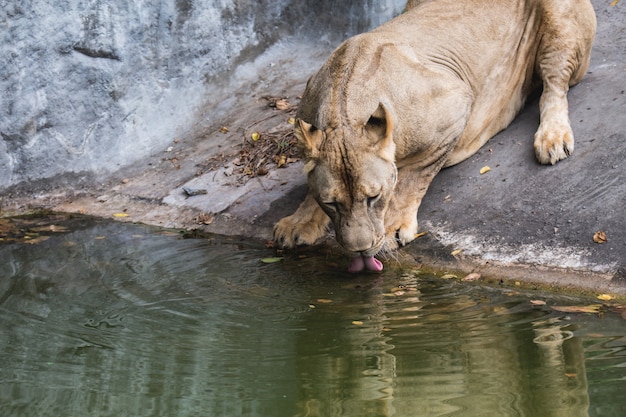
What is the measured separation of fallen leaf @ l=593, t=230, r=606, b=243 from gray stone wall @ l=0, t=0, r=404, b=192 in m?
5.19

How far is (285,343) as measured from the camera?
542cm

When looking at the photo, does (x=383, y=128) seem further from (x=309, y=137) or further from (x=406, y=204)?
(x=406, y=204)

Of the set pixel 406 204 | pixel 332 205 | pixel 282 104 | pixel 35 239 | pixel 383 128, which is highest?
pixel 383 128


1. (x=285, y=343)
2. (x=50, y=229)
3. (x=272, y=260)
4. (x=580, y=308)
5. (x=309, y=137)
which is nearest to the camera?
(x=285, y=343)

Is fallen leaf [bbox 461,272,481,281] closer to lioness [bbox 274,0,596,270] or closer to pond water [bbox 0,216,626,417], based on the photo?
pond water [bbox 0,216,626,417]

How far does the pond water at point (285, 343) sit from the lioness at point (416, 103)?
55 cm

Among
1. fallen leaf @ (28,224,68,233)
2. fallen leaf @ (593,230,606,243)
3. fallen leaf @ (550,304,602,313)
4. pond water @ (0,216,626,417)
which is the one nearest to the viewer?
pond water @ (0,216,626,417)

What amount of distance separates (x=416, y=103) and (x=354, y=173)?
45.7 inches

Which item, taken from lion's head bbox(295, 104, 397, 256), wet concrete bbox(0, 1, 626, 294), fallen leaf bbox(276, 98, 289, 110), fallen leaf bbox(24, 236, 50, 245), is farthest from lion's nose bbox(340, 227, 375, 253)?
fallen leaf bbox(276, 98, 289, 110)

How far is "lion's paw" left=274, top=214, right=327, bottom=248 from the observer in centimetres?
752

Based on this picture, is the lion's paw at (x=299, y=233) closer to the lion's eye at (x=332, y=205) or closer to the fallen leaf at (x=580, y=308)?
the lion's eye at (x=332, y=205)

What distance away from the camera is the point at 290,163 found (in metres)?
8.98

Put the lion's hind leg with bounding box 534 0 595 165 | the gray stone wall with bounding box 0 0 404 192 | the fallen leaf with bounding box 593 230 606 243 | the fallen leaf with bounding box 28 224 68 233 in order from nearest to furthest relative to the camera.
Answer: the fallen leaf with bounding box 593 230 606 243 < the lion's hind leg with bounding box 534 0 595 165 < the fallen leaf with bounding box 28 224 68 233 < the gray stone wall with bounding box 0 0 404 192

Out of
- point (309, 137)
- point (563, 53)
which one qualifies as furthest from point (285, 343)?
point (563, 53)
